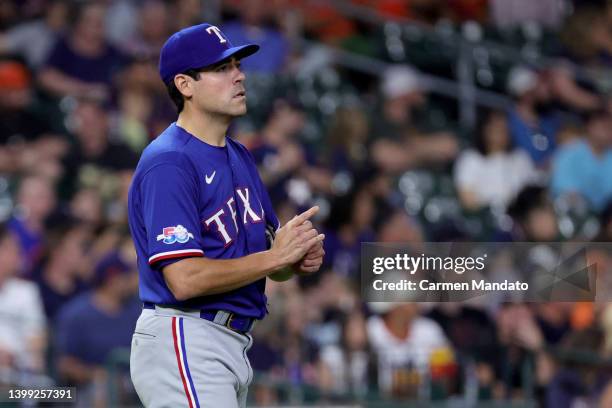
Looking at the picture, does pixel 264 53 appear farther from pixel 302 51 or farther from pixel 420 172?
pixel 420 172

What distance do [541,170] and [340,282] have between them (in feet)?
8.40

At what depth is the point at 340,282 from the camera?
28.4 feet

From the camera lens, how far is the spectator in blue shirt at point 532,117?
413 inches

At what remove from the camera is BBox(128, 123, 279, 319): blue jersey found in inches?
148

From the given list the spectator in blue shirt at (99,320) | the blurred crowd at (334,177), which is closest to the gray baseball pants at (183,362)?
the blurred crowd at (334,177)

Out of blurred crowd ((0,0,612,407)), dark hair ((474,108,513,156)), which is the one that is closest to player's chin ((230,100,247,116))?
blurred crowd ((0,0,612,407))

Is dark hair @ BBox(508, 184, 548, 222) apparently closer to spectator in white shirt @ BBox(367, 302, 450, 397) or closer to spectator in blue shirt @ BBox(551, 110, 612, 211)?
spectator in blue shirt @ BBox(551, 110, 612, 211)

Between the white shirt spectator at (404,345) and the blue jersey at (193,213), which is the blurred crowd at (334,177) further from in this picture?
the blue jersey at (193,213)

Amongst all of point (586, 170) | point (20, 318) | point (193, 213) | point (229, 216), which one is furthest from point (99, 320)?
point (586, 170)

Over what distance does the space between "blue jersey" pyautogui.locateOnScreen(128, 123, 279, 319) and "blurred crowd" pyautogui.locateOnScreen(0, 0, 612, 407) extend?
3340mm

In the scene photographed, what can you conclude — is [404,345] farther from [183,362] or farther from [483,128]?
[183,362]

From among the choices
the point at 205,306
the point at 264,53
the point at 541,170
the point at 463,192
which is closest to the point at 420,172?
the point at 463,192

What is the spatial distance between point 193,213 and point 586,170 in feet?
22.5

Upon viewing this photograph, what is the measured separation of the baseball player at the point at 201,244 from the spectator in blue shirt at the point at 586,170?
6.40 metres
